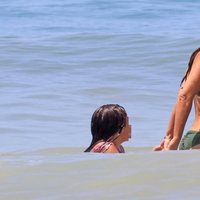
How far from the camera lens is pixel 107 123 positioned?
16.5 ft

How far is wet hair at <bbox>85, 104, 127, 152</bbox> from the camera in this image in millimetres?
5023

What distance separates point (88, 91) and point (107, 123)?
5.02 meters

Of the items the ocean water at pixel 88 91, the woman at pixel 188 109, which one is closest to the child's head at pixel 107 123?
the ocean water at pixel 88 91

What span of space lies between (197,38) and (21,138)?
8490 mm

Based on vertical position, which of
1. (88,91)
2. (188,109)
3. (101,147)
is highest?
(188,109)

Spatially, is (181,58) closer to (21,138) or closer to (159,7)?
(21,138)

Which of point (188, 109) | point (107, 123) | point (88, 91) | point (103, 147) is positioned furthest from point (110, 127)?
point (88, 91)

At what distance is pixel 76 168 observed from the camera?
429 centimetres

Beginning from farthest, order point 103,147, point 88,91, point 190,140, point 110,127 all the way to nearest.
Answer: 1. point 88,91
2. point 110,127
3. point 103,147
4. point 190,140

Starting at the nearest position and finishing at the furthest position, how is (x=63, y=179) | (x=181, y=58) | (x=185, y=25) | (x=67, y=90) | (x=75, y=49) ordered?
(x=63, y=179), (x=67, y=90), (x=181, y=58), (x=75, y=49), (x=185, y=25)

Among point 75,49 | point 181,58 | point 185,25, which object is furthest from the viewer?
point 185,25

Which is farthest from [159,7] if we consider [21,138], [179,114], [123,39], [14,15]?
[179,114]

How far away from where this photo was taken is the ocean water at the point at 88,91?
13.2ft

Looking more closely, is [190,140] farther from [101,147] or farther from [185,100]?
[101,147]
